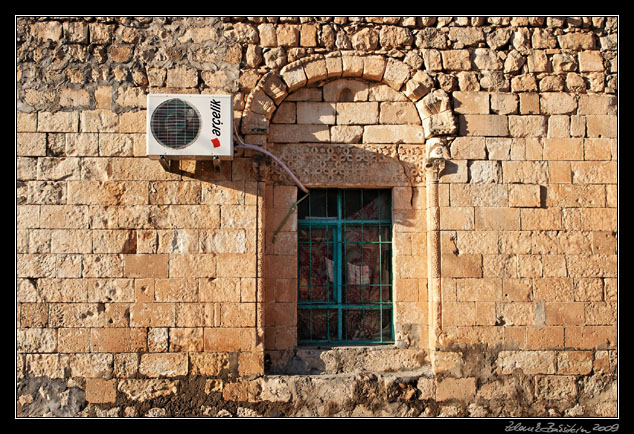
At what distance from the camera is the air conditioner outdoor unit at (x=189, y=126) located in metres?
5.45

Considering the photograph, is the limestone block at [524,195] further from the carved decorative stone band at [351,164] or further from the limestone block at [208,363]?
the limestone block at [208,363]

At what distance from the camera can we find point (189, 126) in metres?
5.48

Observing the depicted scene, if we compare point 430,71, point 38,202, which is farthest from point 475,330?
point 38,202

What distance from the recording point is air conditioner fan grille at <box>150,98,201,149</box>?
5453 millimetres

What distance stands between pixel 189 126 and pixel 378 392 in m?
3.03

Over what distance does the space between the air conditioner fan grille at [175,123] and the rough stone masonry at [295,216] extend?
0.40m

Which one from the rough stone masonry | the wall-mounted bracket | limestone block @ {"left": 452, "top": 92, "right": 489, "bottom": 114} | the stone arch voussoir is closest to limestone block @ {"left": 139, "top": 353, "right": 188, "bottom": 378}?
the rough stone masonry

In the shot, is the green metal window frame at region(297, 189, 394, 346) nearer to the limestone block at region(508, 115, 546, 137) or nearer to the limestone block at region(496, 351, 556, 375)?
the limestone block at region(496, 351, 556, 375)

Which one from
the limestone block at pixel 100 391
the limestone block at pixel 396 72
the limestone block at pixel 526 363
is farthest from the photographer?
the limestone block at pixel 396 72

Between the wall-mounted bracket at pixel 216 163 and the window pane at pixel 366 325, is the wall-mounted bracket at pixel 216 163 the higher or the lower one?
the higher one

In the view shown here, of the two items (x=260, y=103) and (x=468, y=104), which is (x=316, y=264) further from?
(x=468, y=104)

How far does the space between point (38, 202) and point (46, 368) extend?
156cm

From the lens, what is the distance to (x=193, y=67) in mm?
5910

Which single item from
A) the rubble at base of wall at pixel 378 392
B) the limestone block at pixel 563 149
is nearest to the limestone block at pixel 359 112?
the limestone block at pixel 563 149
